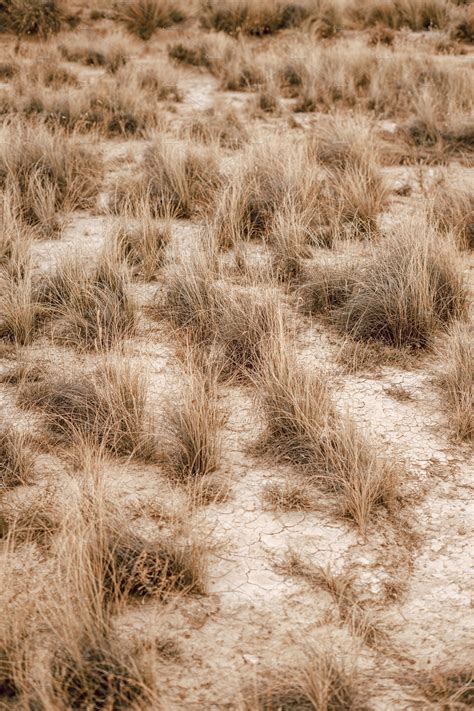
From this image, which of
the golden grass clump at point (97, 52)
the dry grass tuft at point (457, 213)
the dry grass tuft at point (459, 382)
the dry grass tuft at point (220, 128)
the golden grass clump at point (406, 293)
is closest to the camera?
the dry grass tuft at point (459, 382)

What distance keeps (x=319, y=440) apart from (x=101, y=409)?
3.38 feet

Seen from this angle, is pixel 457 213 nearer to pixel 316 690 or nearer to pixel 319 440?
pixel 319 440

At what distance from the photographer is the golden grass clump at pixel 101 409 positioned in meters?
3.41

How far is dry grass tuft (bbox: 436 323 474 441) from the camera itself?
3531 millimetres

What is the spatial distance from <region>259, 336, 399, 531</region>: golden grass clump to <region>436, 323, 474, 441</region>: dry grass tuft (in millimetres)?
507

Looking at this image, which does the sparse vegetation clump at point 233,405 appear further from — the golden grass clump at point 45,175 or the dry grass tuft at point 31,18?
the dry grass tuft at point 31,18

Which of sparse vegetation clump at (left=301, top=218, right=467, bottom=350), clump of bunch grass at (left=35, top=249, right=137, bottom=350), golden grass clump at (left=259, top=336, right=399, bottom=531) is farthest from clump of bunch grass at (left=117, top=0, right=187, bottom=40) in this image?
golden grass clump at (left=259, top=336, right=399, bottom=531)

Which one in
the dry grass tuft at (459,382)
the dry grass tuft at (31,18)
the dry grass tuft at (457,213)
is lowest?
the dry grass tuft at (459,382)

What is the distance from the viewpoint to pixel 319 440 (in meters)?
3.26

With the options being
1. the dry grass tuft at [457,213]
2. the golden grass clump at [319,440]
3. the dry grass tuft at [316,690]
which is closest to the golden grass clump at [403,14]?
the dry grass tuft at [457,213]

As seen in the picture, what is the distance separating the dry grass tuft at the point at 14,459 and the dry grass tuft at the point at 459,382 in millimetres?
1964

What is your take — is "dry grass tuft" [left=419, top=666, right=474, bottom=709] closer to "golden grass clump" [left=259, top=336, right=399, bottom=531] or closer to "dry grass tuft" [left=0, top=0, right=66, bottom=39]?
"golden grass clump" [left=259, top=336, right=399, bottom=531]

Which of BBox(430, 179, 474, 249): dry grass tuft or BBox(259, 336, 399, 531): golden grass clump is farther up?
BBox(430, 179, 474, 249): dry grass tuft

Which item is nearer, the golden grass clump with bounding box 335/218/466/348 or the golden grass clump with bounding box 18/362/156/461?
the golden grass clump with bounding box 18/362/156/461
